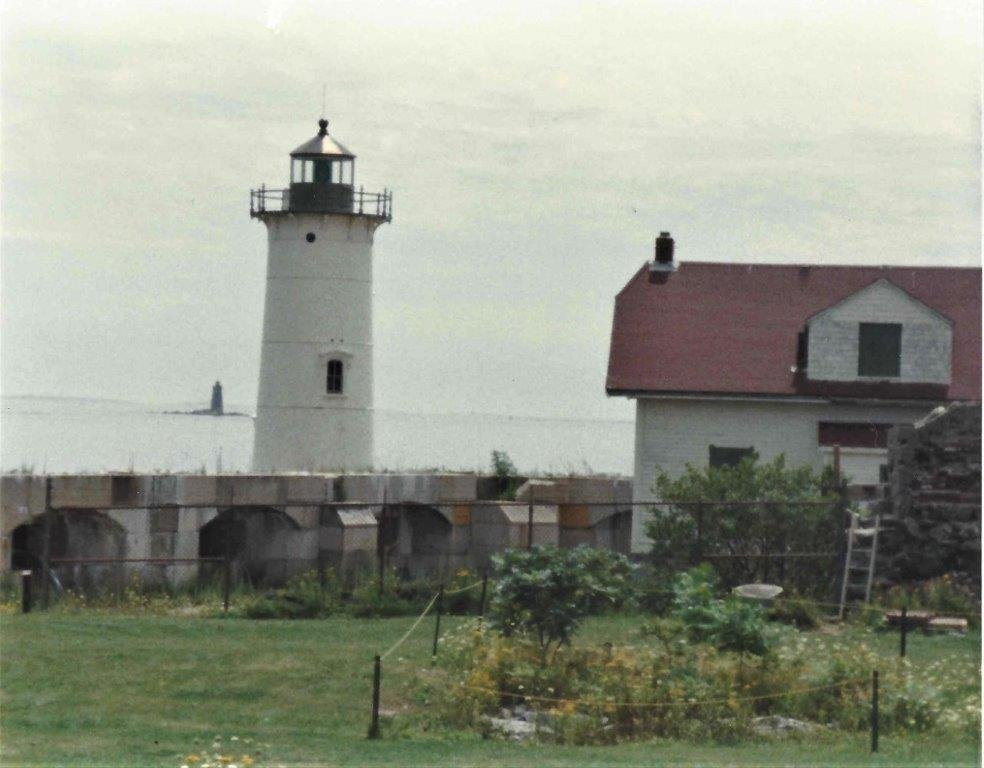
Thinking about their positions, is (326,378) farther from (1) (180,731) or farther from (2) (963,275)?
(1) (180,731)

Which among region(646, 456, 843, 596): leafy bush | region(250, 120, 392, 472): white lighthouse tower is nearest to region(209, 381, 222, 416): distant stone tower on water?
region(250, 120, 392, 472): white lighthouse tower

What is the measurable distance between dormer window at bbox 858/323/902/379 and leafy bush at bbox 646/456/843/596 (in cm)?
682

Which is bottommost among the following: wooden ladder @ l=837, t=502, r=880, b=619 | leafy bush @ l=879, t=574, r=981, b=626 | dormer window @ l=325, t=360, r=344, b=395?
leafy bush @ l=879, t=574, r=981, b=626

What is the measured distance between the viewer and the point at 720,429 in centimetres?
3120

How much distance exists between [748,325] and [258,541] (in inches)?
373

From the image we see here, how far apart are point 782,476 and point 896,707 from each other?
1008 centimetres

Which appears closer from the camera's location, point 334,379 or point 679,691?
point 679,691

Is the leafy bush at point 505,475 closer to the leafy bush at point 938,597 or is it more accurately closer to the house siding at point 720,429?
the house siding at point 720,429

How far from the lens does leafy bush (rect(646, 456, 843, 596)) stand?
22.6 meters

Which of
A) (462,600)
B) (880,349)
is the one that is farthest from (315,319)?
(462,600)

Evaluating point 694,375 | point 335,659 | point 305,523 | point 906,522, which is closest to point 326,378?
point 305,523

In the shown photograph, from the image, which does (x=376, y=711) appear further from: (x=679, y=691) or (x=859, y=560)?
(x=859, y=560)

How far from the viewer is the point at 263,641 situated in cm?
1798

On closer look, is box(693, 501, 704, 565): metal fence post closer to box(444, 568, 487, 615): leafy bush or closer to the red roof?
box(444, 568, 487, 615): leafy bush
